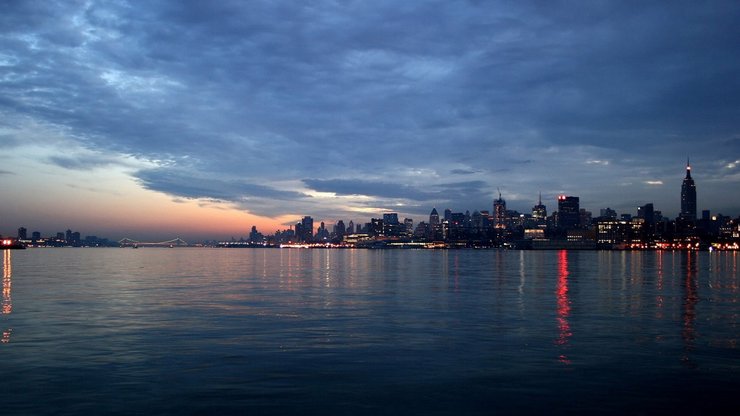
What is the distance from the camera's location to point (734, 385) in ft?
70.0

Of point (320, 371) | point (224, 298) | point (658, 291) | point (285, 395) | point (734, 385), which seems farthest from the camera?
point (658, 291)

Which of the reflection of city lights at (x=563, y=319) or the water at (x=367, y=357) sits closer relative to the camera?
the water at (x=367, y=357)

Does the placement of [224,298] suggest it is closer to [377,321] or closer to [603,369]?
[377,321]

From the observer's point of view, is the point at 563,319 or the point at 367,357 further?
the point at 563,319

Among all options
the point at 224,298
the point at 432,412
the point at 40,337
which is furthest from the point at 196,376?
the point at 224,298

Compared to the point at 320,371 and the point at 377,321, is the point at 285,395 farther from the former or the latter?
the point at 377,321

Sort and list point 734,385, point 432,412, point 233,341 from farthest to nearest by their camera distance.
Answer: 1. point 233,341
2. point 734,385
3. point 432,412

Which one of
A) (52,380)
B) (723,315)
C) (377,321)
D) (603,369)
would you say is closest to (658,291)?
(723,315)

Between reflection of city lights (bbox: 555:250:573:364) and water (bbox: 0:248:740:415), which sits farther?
reflection of city lights (bbox: 555:250:573:364)

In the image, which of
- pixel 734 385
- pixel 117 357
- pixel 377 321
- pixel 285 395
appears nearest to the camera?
pixel 285 395

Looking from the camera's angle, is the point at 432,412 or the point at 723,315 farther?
the point at 723,315

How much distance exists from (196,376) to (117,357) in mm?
5810

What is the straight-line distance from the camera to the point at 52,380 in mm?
22031

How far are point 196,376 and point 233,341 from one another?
24.8 feet
